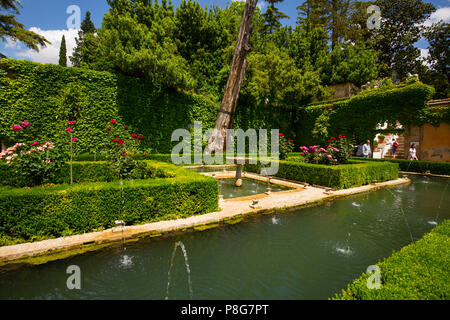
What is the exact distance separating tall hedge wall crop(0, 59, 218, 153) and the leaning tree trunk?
6.43ft

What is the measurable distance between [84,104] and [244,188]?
910 cm

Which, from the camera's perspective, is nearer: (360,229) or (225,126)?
(360,229)

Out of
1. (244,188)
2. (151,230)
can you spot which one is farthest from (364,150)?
(151,230)

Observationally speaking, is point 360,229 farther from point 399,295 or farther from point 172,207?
point 172,207

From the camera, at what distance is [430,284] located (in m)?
2.06

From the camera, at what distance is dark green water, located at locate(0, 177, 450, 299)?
263cm

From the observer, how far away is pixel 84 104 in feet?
35.4

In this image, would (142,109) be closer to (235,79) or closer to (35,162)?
(235,79)

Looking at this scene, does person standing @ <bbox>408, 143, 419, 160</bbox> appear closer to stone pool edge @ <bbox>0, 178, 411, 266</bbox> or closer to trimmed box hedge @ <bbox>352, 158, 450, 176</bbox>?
trimmed box hedge @ <bbox>352, 158, 450, 176</bbox>

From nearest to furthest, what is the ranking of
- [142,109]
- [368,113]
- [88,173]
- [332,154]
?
[88,173], [332,154], [142,109], [368,113]

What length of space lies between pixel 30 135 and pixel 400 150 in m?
25.4

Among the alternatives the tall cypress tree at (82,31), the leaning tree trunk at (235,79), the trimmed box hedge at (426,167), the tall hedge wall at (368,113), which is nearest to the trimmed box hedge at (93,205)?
the leaning tree trunk at (235,79)

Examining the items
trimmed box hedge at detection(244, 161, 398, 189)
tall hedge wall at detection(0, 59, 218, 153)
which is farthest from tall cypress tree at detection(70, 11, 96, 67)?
trimmed box hedge at detection(244, 161, 398, 189)
